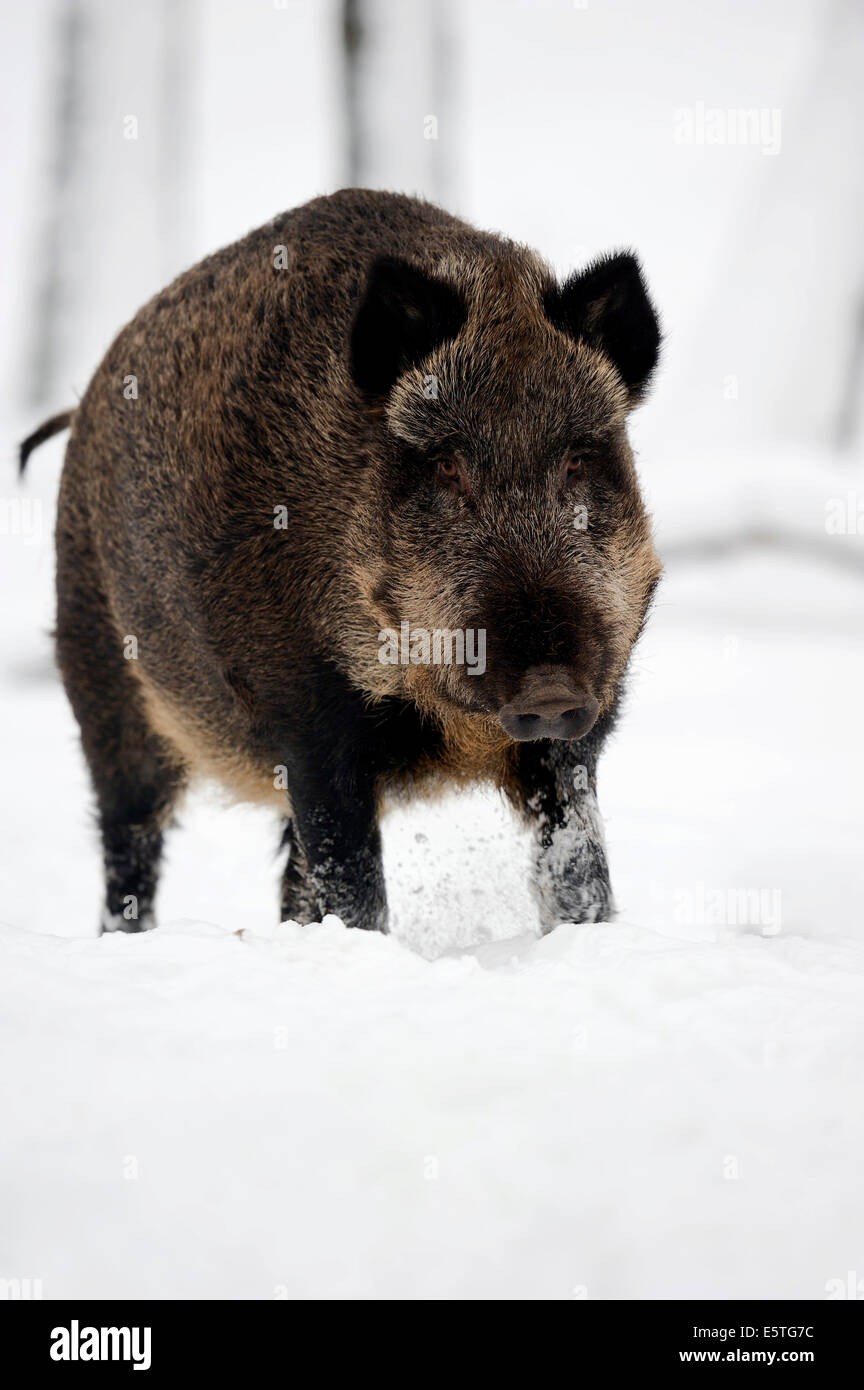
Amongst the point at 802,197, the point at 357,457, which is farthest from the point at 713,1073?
the point at 802,197

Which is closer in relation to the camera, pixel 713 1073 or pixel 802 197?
pixel 713 1073

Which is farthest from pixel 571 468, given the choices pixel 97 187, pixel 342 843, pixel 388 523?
pixel 97 187

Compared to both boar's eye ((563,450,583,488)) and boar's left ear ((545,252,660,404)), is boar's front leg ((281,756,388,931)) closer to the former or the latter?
boar's eye ((563,450,583,488))

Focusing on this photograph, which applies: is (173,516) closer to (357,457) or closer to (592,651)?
(357,457)

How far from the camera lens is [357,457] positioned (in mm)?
4250

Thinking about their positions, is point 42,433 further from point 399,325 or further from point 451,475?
point 451,475

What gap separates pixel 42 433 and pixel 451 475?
3175 millimetres

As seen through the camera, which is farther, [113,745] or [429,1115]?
[113,745]

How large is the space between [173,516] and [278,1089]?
2.62m

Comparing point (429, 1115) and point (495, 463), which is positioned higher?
point (495, 463)

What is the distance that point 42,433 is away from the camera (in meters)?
6.48

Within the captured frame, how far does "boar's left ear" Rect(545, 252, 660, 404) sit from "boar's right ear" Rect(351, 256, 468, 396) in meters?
0.35
